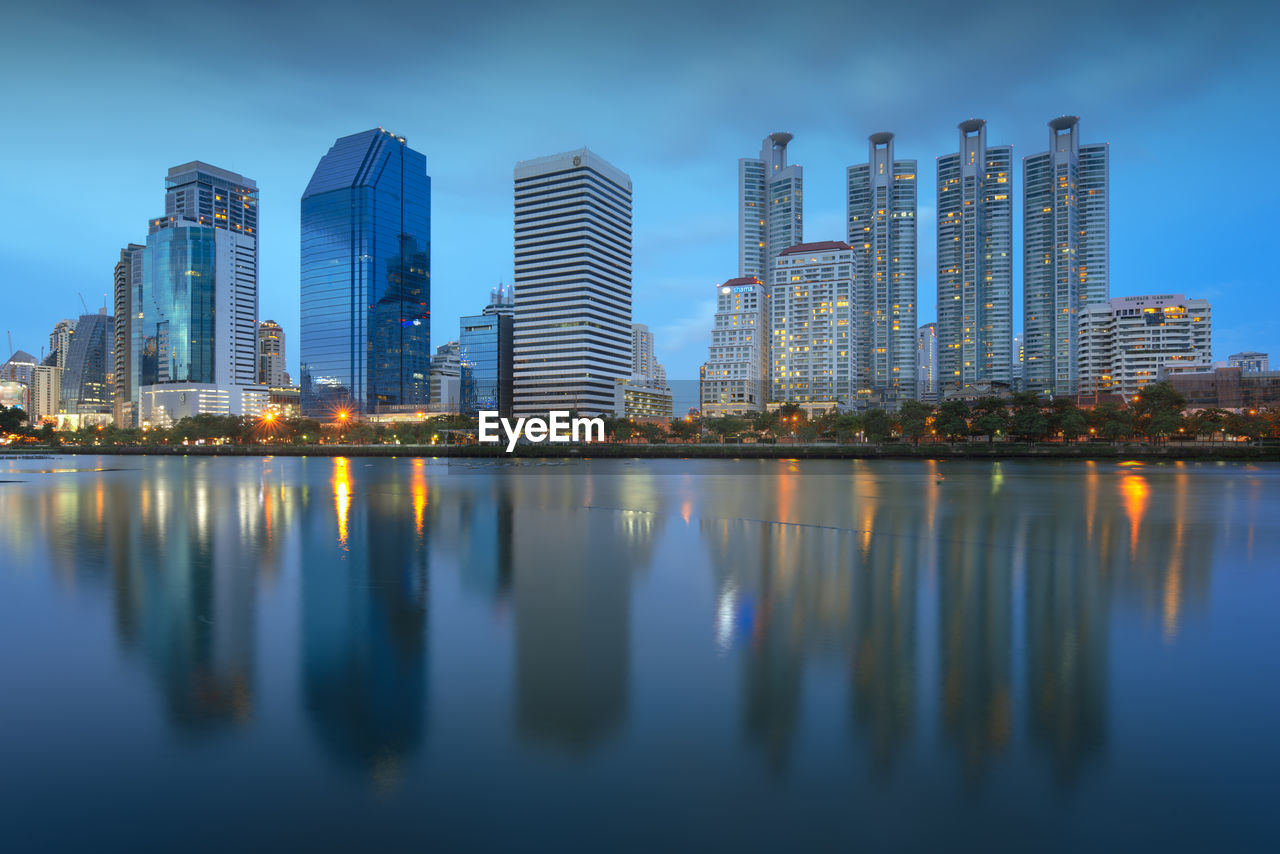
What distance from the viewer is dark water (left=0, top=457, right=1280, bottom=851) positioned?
5.47m

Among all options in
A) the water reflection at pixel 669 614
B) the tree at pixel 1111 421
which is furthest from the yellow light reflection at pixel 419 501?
the tree at pixel 1111 421

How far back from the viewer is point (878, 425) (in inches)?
4587

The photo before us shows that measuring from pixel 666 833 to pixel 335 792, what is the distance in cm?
293

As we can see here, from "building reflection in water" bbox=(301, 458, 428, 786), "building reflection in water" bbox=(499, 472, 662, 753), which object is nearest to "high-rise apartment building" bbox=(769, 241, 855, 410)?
"building reflection in water" bbox=(499, 472, 662, 753)

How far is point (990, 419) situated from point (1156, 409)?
22.7 metres

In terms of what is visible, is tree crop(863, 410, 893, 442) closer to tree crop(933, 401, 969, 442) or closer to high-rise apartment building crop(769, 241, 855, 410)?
tree crop(933, 401, 969, 442)

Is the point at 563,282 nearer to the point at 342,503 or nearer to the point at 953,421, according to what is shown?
the point at 953,421

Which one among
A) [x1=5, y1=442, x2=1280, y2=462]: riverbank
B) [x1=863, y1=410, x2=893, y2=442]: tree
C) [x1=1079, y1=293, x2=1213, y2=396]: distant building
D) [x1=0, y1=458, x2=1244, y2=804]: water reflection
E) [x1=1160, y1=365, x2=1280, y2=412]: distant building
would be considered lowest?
[x1=5, y1=442, x2=1280, y2=462]: riverbank

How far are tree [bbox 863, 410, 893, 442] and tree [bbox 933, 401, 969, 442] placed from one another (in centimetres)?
817

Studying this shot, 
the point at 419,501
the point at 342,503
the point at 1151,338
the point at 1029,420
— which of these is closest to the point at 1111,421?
the point at 1029,420

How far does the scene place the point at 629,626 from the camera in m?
11.0

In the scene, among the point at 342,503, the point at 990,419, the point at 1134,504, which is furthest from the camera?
the point at 990,419

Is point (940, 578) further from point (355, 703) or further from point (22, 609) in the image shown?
point (22, 609)

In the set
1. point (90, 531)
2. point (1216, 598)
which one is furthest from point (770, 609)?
point (90, 531)
